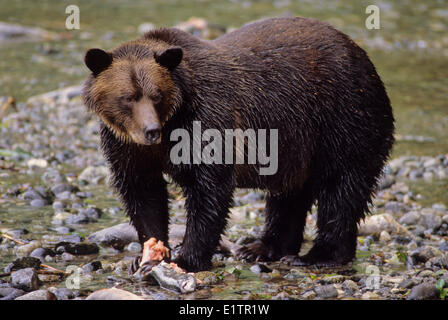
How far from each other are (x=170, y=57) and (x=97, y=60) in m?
0.63

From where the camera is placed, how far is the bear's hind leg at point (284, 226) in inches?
301

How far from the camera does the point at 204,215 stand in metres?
6.52

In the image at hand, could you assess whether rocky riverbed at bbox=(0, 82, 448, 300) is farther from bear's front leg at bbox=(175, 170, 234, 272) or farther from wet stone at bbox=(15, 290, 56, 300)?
bear's front leg at bbox=(175, 170, 234, 272)

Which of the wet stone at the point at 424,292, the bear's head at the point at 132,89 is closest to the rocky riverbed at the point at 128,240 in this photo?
the wet stone at the point at 424,292

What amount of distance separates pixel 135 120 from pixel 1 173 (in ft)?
15.4

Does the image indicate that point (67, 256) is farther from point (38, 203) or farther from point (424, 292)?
point (424, 292)

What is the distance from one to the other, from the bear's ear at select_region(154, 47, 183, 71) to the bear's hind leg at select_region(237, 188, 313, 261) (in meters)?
2.21

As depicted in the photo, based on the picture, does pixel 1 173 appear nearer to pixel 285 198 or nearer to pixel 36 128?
pixel 36 128

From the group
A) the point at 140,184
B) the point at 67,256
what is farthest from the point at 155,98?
the point at 67,256

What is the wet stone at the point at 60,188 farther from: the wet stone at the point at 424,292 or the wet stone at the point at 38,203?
the wet stone at the point at 424,292

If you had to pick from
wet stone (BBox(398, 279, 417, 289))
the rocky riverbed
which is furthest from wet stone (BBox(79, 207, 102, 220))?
wet stone (BBox(398, 279, 417, 289))

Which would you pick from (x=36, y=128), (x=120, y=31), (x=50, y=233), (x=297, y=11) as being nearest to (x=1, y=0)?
(x=120, y=31)

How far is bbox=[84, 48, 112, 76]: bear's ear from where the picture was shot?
5961mm

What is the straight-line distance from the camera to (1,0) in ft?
70.4
